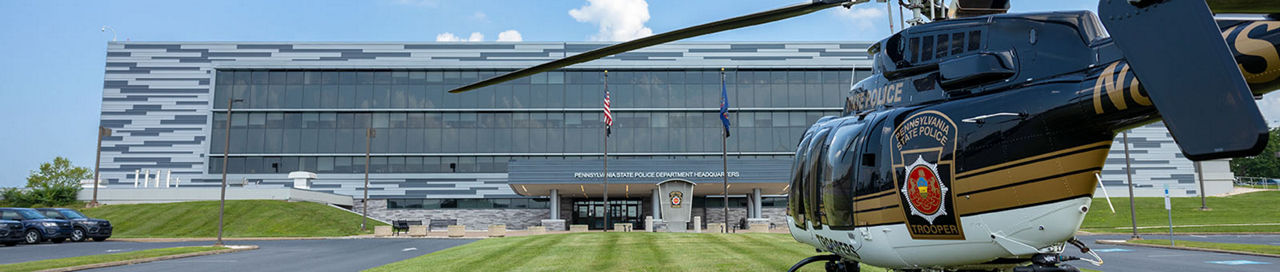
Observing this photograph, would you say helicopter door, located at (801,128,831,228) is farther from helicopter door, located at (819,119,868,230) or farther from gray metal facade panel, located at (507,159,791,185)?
gray metal facade panel, located at (507,159,791,185)

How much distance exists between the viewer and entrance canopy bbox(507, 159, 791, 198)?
47.8m

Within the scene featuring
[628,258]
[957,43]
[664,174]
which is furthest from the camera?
[664,174]

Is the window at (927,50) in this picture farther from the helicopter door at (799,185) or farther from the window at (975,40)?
the helicopter door at (799,185)

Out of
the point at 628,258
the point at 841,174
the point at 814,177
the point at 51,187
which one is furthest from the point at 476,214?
the point at 841,174

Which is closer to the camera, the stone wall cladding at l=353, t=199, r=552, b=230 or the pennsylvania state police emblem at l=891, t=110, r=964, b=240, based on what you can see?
the pennsylvania state police emblem at l=891, t=110, r=964, b=240

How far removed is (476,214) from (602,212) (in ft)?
40.5

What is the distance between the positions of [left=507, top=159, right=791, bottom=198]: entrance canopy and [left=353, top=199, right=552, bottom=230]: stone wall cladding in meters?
13.5

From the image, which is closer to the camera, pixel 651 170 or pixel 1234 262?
pixel 1234 262

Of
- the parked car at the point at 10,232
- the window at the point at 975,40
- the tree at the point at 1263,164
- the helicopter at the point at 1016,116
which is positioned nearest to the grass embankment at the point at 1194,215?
the tree at the point at 1263,164

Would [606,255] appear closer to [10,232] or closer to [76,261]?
[76,261]

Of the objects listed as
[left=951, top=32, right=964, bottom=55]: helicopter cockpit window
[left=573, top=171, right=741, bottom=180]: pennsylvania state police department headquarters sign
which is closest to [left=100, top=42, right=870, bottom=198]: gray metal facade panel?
[left=573, top=171, right=741, bottom=180]: pennsylvania state police department headquarters sign

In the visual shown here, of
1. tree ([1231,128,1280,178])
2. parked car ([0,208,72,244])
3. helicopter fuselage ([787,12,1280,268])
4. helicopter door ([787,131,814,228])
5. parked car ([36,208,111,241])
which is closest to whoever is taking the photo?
helicopter fuselage ([787,12,1280,268])

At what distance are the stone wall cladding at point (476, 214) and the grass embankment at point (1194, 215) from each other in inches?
1669

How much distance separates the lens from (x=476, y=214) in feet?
208
